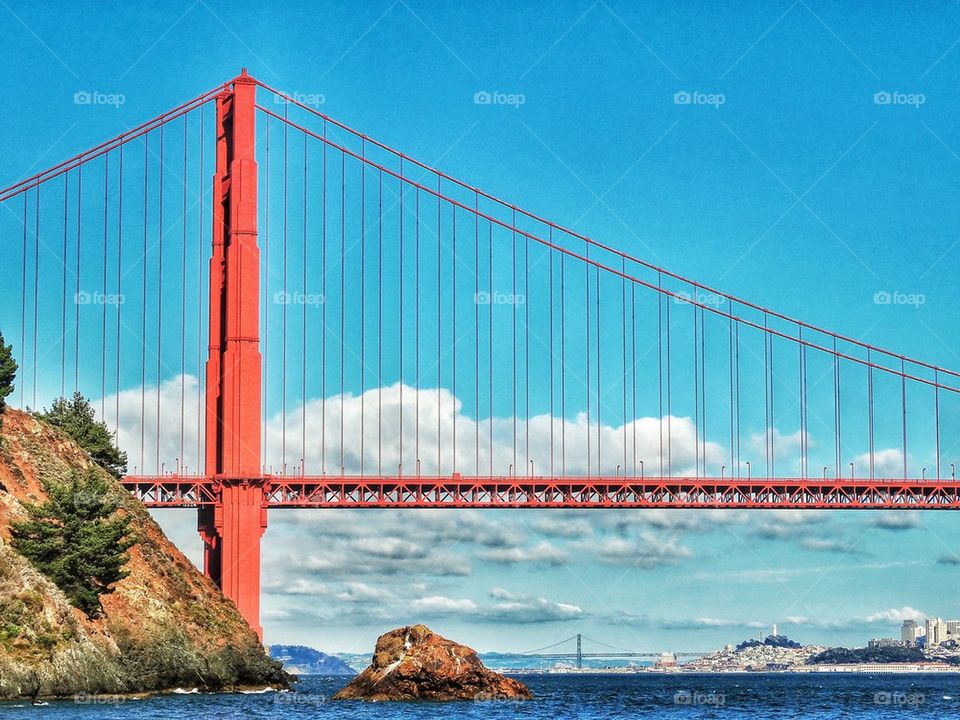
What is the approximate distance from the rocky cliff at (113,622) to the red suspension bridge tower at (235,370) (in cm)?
336

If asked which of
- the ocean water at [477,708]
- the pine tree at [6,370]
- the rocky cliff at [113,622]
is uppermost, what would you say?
the pine tree at [6,370]

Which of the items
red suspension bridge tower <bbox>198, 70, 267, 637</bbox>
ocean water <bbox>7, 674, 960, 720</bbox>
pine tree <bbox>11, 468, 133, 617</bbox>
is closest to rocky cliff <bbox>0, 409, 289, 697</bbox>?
pine tree <bbox>11, 468, 133, 617</bbox>

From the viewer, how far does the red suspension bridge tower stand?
365 feet

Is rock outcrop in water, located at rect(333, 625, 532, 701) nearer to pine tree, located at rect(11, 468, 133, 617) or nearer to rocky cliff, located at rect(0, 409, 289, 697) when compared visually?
rocky cliff, located at rect(0, 409, 289, 697)

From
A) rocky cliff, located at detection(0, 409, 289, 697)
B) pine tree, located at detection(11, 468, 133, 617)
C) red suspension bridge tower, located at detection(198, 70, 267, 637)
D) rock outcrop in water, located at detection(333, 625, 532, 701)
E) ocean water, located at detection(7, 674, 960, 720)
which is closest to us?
ocean water, located at detection(7, 674, 960, 720)

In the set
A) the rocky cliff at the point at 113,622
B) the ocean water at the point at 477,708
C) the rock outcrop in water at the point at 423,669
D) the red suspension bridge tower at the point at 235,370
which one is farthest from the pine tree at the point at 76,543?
the red suspension bridge tower at the point at 235,370

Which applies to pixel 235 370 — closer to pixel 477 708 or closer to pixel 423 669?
pixel 423 669

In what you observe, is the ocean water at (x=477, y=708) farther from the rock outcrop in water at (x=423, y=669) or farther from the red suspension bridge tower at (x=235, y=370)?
the red suspension bridge tower at (x=235, y=370)

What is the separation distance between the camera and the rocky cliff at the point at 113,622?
75750mm

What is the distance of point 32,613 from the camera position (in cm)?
7669

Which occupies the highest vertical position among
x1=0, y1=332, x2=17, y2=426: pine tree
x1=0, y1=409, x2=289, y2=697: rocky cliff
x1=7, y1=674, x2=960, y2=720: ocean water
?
x1=0, y1=332, x2=17, y2=426: pine tree

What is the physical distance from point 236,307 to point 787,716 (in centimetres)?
4475

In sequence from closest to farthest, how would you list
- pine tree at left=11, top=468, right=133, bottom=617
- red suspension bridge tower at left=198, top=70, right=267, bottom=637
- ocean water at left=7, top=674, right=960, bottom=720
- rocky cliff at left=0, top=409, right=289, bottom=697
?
ocean water at left=7, top=674, right=960, bottom=720 < rocky cliff at left=0, top=409, right=289, bottom=697 < pine tree at left=11, top=468, right=133, bottom=617 < red suspension bridge tower at left=198, top=70, right=267, bottom=637

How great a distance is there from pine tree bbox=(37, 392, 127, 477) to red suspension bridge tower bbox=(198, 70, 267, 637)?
685 cm
